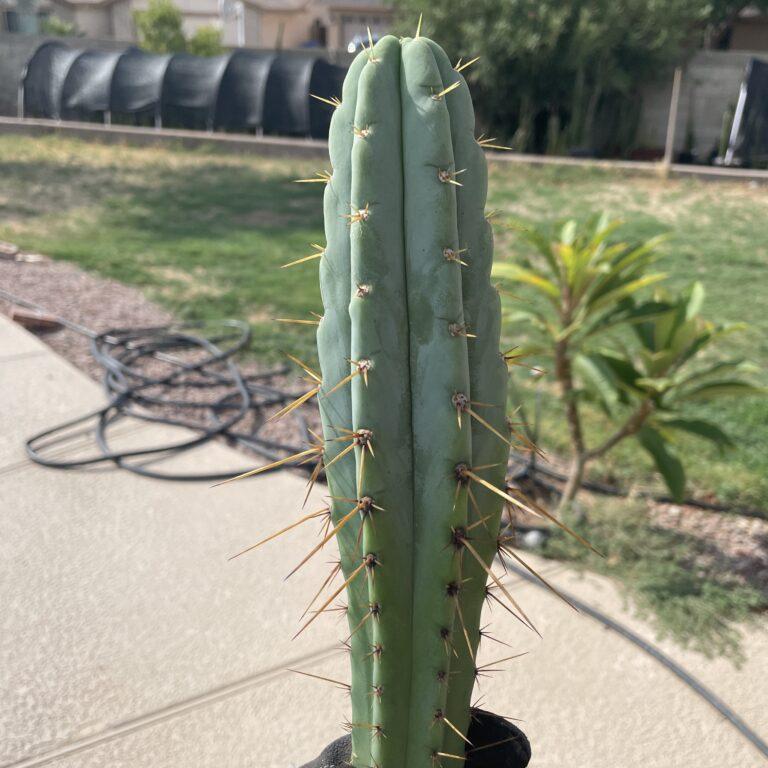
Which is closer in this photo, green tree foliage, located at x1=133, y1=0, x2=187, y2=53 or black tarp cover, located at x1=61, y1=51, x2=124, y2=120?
black tarp cover, located at x1=61, y1=51, x2=124, y2=120

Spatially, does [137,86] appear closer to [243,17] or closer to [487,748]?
[487,748]

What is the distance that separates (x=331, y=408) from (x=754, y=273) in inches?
249

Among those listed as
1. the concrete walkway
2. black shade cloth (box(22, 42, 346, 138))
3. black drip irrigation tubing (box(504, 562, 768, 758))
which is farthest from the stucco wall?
black drip irrigation tubing (box(504, 562, 768, 758))

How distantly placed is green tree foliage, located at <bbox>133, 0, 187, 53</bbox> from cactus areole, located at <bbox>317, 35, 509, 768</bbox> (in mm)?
21304

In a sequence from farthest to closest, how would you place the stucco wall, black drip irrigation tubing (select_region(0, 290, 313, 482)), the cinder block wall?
the stucco wall
the cinder block wall
black drip irrigation tubing (select_region(0, 290, 313, 482))

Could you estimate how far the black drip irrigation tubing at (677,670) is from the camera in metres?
2.18

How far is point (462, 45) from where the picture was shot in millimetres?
13820

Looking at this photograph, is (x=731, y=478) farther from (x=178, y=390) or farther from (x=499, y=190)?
(x=499, y=190)

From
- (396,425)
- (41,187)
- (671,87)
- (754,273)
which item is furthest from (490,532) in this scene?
(671,87)

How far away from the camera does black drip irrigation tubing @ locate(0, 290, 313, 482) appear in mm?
3625

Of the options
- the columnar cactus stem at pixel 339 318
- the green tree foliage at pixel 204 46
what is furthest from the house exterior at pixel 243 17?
the columnar cactus stem at pixel 339 318

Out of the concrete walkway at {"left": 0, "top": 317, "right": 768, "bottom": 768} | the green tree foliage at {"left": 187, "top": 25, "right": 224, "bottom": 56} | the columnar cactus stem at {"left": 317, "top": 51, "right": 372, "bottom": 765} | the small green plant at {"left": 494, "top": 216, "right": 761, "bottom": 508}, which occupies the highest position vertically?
the green tree foliage at {"left": 187, "top": 25, "right": 224, "bottom": 56}

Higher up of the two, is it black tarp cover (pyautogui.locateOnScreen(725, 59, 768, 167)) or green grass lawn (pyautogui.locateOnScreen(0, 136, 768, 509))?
black tarp cover (pyautogui.locateOnScreen(725, 59, 768, 167))

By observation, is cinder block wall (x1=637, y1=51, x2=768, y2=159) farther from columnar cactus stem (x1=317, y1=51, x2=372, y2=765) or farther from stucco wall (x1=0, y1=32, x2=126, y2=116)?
columnar cactus stem (x1=317, y1=51, x2=372, y2=765)
